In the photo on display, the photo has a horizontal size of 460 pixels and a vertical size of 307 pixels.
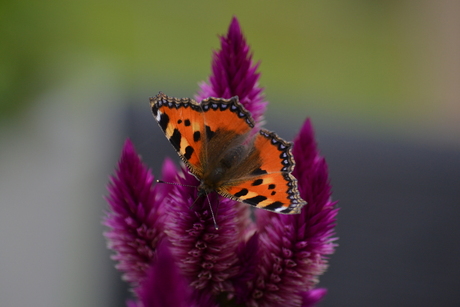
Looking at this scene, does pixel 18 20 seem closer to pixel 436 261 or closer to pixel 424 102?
pixel 436 261

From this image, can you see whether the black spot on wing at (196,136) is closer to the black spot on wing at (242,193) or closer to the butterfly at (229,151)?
the butterfly at (229,151)

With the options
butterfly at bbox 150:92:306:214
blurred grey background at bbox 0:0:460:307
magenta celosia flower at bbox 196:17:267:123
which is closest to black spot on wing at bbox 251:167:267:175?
butterfly at bbox 150:92:306:214

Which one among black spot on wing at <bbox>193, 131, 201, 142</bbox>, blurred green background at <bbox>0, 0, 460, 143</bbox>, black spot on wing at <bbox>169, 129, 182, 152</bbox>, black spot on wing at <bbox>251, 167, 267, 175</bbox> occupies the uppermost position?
blurred green background at <bbox>0, 0, 460, 143</bbox>

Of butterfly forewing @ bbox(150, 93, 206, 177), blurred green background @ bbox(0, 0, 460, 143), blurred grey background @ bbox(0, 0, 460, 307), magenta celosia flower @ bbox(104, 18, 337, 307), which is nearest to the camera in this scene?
magenta celosia flower @ bbox(104, 18, 337, 307)

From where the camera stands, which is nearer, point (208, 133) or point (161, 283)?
point (161, 283)

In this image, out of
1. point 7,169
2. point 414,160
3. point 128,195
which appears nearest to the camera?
point 128,195

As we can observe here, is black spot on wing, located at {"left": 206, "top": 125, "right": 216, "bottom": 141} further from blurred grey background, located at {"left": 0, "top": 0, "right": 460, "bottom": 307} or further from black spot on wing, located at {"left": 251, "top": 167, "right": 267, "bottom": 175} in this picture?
blurred grey background, located at {"left": 0, "top": 0, "right": 460, "bottom": 307}

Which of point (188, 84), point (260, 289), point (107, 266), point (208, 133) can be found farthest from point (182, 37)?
point (260, 289)
